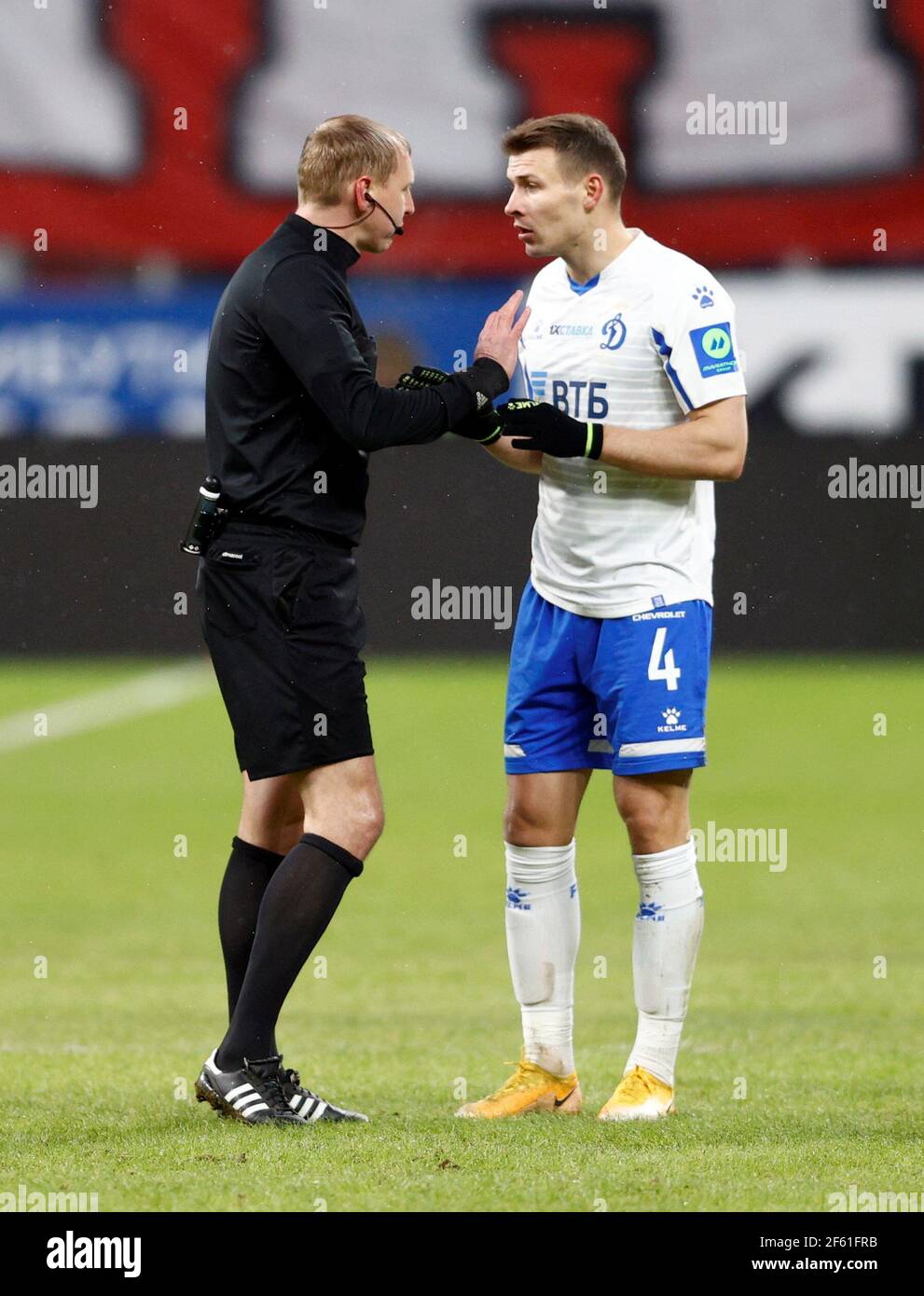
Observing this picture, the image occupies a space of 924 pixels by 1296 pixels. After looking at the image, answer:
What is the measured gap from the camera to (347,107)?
633 inches

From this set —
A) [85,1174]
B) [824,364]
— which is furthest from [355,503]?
[824,364]

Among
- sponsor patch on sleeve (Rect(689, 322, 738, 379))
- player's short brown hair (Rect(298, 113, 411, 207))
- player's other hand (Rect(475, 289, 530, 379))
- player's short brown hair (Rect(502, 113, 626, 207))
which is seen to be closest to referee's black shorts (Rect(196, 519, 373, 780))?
player's other hand (Rect(475, 289, 530, 379))

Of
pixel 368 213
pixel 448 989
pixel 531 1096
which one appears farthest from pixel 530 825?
pixel 448 989

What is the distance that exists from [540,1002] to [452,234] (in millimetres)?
12400

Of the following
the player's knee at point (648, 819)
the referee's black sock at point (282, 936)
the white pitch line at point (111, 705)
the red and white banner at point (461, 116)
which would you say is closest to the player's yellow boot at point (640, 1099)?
the player's knee at point (648, 819)

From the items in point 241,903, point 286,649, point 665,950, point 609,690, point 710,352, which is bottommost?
point 665,950

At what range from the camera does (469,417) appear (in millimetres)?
4250

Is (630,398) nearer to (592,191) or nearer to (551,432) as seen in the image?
(551,432)

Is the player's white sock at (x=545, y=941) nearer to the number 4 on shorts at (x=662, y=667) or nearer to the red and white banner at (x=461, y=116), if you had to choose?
the number 4 on shorts at (x=662, y=667)

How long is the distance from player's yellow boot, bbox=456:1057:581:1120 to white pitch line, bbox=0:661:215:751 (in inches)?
335

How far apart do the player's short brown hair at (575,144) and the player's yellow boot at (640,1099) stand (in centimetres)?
200

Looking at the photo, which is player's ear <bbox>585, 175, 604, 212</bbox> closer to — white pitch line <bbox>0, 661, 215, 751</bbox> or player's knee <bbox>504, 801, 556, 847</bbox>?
player's knee <bbox>504, 801, 556, 847</bbox>

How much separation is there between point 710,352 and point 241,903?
1.63m

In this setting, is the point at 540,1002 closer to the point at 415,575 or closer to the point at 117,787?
the point at 117,787
